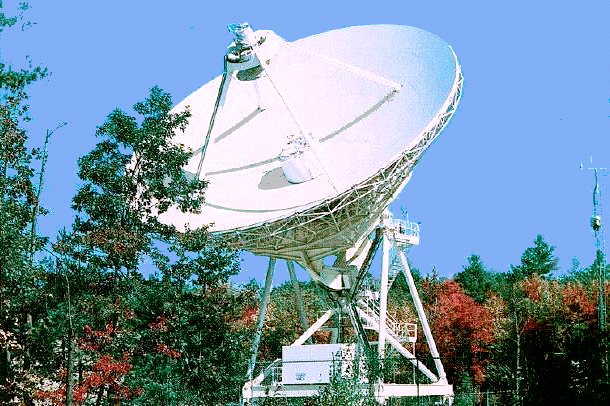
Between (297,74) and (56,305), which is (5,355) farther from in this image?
(297,74)

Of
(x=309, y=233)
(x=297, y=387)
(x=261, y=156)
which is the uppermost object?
(x=261, y=156)

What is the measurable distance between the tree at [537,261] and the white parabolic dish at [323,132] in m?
54.9

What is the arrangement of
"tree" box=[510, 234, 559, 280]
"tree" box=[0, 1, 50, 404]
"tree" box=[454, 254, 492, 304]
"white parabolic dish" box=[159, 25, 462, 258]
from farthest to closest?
1. "tree" box=[510, 234, 559, 280]
2. "tree" box=[454, 254, 492, 304]
3. "white parabolic dish" box=[159, 25, 462, 258]
4. "tree" box=[0, 1, 50, 404]

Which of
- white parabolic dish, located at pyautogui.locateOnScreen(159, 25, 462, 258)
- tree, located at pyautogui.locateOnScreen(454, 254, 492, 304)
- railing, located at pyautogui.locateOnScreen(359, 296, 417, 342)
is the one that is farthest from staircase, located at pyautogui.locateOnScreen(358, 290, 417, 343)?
tree, located at pyautogui.locateOnScreen(454, 254, 492, 304)

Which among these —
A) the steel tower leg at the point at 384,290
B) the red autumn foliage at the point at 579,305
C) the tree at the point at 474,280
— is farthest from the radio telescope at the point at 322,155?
the tree at the point at 474,280

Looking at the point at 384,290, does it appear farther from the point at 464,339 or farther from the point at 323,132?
the point at 464,339

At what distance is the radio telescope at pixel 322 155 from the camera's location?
22672 millimetres

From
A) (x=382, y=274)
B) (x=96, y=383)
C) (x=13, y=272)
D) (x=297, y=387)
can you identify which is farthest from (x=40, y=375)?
(x=382, y=274)

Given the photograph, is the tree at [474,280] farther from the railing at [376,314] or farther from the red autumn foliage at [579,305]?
→ the railing at [376,314]

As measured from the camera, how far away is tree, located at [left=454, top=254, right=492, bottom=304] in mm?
66331

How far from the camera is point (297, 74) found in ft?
92.4

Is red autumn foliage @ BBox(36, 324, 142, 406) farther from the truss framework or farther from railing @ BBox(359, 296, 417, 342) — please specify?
railing @ BBox(359, 296, 417, 342)

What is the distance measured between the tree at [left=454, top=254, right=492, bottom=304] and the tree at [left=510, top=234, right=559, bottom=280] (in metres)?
3.80

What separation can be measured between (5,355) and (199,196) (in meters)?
7.03
